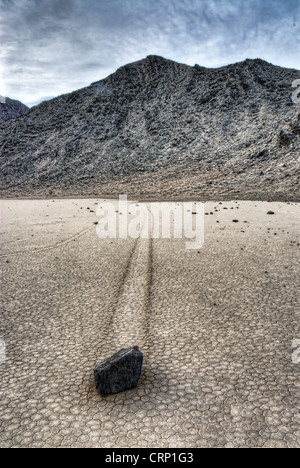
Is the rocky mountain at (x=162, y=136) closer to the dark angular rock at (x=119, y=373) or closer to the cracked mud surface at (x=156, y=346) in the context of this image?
the cracked mud surface at (x=156, y=346)

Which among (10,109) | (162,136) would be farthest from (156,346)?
(10,109)

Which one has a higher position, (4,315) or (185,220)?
(185,220)

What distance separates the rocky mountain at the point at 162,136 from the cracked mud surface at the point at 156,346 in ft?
72.7

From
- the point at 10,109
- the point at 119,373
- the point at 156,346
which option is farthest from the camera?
the point at 10,109

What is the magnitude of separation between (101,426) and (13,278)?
158 inches

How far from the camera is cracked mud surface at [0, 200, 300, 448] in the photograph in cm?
231

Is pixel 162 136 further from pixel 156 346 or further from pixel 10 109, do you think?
pixel 10 109

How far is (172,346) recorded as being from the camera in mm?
3404

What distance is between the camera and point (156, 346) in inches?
134

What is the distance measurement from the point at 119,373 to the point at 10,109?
285 feet
